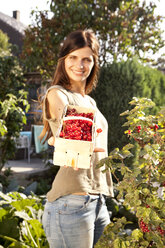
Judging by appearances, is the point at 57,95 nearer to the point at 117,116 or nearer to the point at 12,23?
the point at 117,116

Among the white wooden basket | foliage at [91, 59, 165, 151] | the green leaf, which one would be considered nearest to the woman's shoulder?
the white wooden basket

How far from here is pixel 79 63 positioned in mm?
1442

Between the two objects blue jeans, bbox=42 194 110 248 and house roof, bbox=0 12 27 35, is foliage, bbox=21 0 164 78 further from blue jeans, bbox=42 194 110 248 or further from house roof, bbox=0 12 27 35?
house roof, bbox=0 12 27 35

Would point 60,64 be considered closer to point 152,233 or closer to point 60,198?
point 60,198

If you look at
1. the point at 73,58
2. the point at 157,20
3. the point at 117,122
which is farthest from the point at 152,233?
the point at 157,20

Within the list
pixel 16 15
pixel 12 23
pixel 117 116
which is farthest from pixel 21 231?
pixel 16 15

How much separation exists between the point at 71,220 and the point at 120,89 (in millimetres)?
3354

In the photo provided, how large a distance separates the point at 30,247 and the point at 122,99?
103 inches

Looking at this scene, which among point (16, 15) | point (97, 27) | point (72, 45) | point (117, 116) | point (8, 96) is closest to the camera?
point (72, 45)

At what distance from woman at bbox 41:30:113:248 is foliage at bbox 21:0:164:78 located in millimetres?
4115

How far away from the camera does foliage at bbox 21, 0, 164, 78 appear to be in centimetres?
548

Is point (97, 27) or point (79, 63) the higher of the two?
point (97, 27)

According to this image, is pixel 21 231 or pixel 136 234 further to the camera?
pixel 21 231

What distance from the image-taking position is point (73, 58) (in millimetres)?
1450
